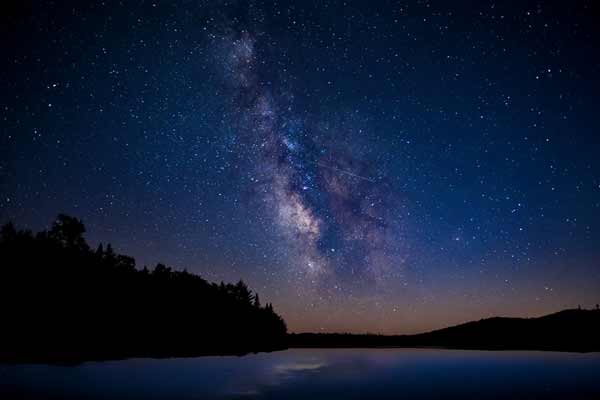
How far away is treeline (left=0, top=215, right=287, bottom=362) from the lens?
4872 cm

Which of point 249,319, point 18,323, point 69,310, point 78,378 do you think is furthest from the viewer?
point 249,319

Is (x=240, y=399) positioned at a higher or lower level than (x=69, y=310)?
lower

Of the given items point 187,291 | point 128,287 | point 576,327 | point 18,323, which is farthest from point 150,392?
point 576,327

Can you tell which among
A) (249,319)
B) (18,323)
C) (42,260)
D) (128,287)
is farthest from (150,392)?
(249,319)

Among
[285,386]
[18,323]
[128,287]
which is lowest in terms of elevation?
[285,386]

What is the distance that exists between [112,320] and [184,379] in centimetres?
3392

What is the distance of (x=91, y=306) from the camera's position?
2242 inches

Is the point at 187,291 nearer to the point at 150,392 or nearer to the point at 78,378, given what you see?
the point at 78,378

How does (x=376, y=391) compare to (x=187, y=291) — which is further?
(x=187, y=291)

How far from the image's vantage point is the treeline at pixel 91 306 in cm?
4872

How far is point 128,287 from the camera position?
68.3 metres

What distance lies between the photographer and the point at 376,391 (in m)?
28.0

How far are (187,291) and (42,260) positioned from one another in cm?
3373

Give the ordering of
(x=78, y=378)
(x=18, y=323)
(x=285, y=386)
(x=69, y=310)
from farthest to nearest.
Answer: (x=69, y=310), (x=18, y=323), (x=285, y=386), (x=78, y=378)
